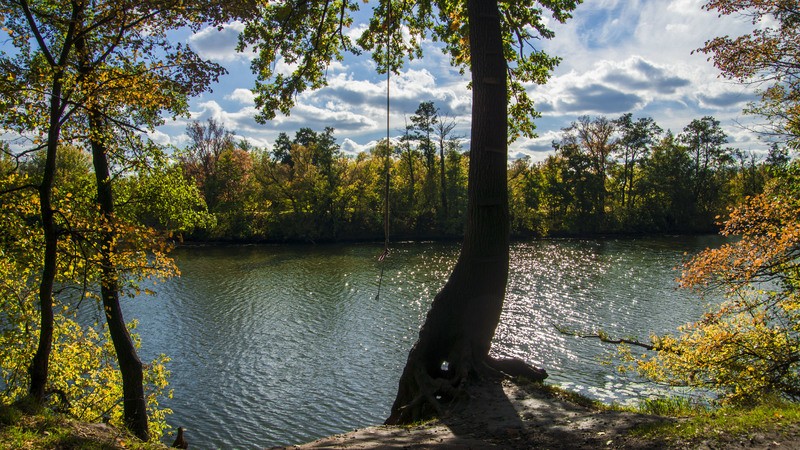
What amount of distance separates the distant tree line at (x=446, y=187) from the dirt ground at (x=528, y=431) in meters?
47.0

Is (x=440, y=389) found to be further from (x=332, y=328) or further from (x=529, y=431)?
(x=332, y=328)

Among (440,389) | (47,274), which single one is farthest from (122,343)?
(440,389)

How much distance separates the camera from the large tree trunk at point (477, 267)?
7.04 metres

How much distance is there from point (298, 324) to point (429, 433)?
1596cm

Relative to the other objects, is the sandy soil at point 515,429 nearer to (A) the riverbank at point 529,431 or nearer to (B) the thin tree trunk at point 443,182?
(A) the riverbank at point 529,431

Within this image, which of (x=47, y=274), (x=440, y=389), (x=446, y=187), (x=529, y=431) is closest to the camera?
(x=529, y=431)

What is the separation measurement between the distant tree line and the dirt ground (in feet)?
154

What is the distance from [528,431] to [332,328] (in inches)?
609

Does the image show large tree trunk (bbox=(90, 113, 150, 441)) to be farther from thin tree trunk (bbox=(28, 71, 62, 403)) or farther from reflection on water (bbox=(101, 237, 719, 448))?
reflection on water (bbox=(101, 237, 719, 448))

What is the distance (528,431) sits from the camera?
18.3 ft

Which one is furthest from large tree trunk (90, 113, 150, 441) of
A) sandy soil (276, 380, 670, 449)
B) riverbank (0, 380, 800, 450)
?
sandy soil (276, 380, 670, 449)

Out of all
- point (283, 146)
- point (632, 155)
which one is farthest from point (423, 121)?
point (283, 146)

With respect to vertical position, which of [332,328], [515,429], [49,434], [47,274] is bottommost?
[332,328]

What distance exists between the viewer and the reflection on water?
13227 millimetres
